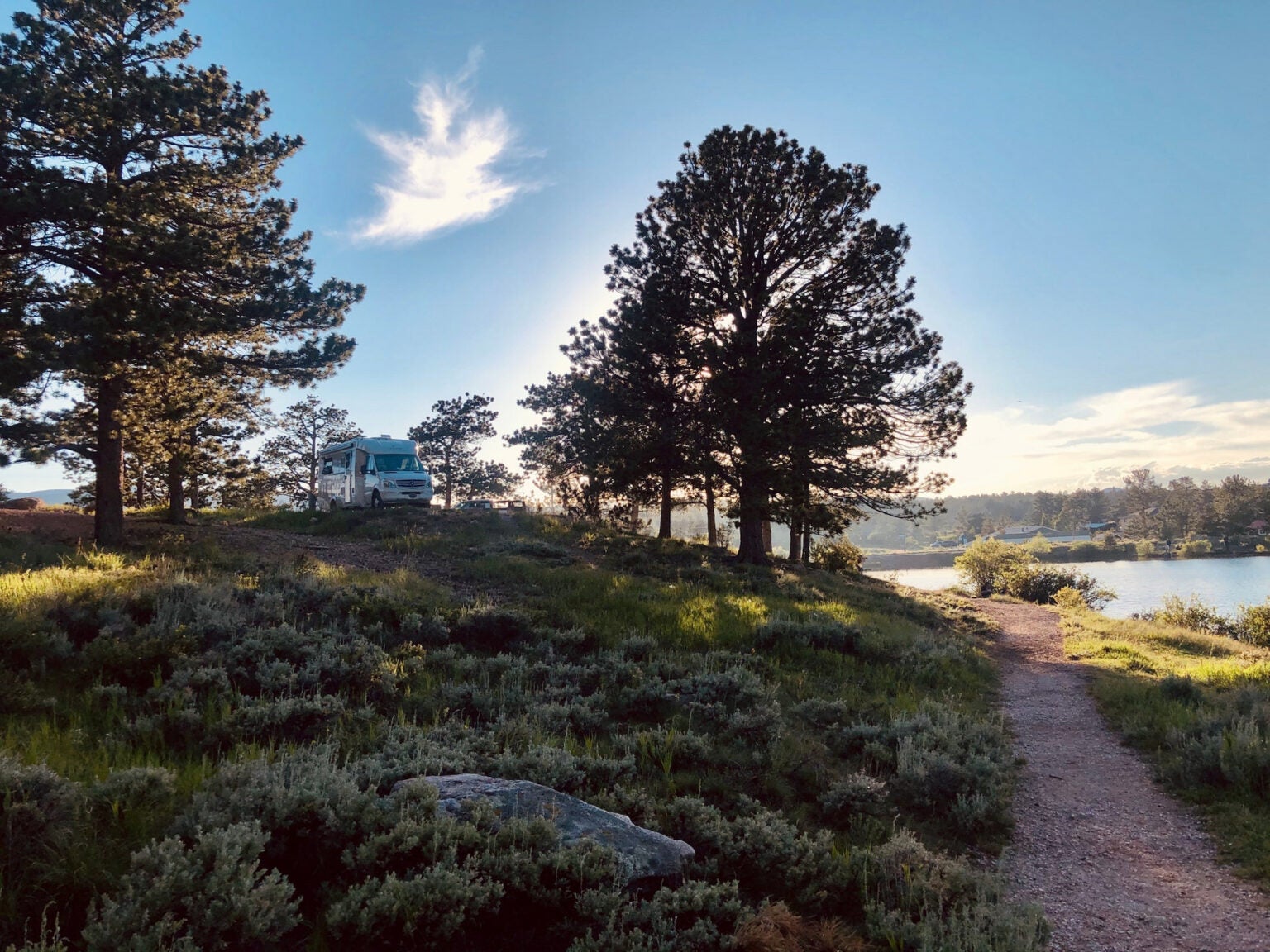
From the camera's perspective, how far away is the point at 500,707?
7.50 metres

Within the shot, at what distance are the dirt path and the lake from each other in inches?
945

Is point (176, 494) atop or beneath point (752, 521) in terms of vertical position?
atop

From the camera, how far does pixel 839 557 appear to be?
3278 cm

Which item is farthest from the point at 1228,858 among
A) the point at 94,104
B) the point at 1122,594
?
the point at 1122,594

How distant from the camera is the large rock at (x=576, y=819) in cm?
431

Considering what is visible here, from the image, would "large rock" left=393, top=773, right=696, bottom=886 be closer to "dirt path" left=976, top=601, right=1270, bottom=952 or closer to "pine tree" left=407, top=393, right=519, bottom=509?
"dirt path" left=976, top=601, right=1270, bottom=952

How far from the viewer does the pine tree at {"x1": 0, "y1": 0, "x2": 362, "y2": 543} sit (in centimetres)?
1319

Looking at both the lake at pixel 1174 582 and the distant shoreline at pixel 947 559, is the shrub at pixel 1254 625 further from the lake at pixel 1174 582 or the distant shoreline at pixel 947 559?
the distant shoreline at pixel 947 559

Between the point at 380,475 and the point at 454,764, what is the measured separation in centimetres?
2427

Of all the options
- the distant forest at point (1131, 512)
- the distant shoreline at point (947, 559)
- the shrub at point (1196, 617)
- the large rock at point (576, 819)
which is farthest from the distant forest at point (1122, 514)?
the large rock at point (576, 819)

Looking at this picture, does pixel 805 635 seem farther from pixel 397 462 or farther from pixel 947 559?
pixel 947 559

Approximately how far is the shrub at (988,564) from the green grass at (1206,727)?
875 inches

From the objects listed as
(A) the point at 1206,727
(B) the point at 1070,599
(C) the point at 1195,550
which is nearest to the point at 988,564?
(B) the point at 1070,599

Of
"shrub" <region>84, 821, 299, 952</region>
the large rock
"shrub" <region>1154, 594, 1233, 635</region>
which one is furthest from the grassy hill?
"shrub" <region>1154, 594, 1233, 635</region>
